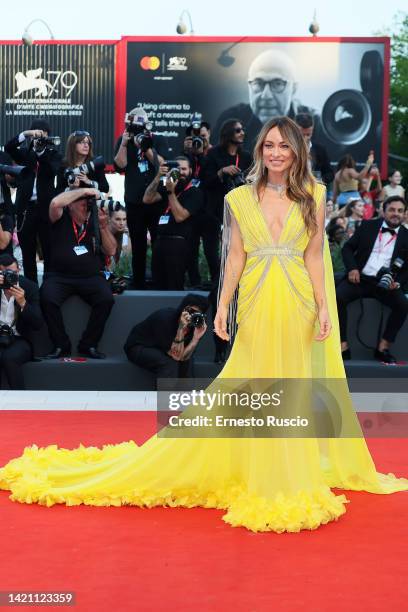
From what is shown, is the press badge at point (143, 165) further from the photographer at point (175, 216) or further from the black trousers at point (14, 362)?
the black trousers at point (14, 362)

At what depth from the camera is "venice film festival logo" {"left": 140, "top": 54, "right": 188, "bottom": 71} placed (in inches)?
695

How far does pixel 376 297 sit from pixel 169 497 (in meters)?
4.61

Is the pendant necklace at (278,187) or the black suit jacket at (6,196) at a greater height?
the pendant necklace at (278,187)

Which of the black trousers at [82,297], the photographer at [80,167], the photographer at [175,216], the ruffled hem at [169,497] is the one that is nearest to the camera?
the ruffled hem at [169,497]

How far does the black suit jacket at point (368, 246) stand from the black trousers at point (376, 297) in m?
0.12

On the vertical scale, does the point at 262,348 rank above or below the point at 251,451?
above

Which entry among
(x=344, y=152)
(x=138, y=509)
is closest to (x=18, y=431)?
(x=138, y=509)

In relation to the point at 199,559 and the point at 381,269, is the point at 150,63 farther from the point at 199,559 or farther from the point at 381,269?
the point at 199,559

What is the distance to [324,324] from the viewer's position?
466cm

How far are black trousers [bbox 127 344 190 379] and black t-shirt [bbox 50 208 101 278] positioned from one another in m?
0.96

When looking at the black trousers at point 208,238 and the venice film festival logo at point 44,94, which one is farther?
the venice film festival logo at point 44,94

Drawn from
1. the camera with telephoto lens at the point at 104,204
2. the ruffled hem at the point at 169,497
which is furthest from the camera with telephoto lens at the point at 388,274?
the ruffled hem at the point at 169,497

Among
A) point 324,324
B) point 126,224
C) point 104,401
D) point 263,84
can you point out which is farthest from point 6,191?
point 263,84

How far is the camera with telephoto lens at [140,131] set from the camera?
30.0 feet
